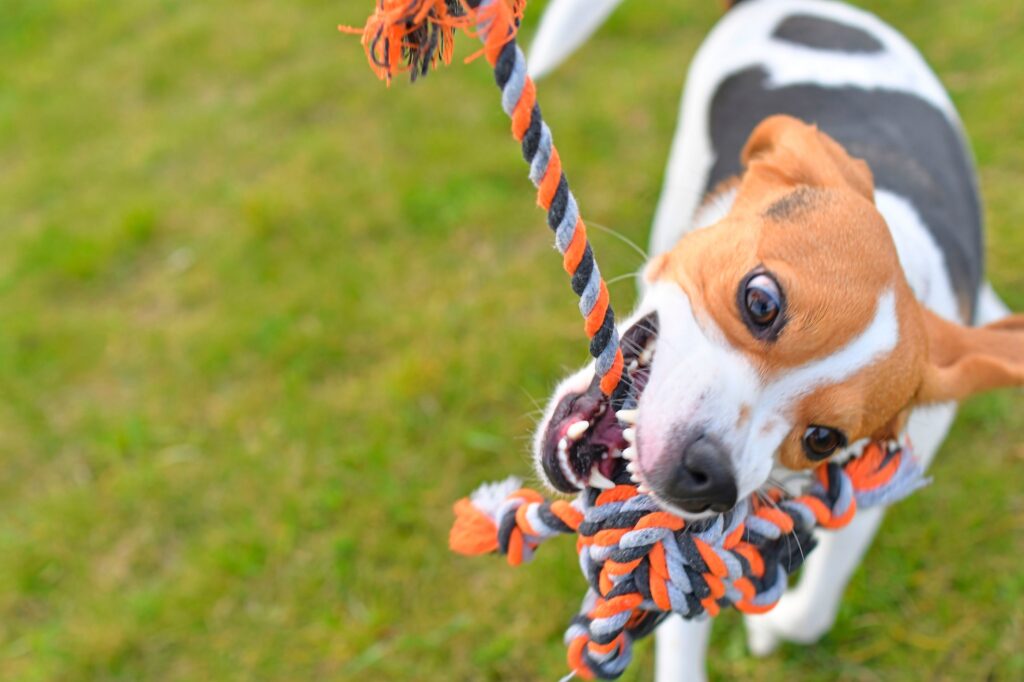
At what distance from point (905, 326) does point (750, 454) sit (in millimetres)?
570

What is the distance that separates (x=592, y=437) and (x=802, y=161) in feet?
3.36

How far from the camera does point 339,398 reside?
4.11 m

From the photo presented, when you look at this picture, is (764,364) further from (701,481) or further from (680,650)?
(680,650)

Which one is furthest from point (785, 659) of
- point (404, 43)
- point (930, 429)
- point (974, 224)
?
point (404, 43)

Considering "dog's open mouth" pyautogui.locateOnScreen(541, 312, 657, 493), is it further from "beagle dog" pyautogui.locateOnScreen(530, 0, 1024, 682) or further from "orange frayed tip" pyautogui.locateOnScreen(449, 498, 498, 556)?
"orange frayed tip" pyautogui.locateOnScreen(449, 498, 498, 556)

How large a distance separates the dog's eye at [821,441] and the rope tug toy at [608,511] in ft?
0.14

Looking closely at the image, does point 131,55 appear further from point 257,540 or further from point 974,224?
point 974,224

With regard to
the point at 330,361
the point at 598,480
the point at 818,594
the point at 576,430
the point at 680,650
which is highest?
the point at 576,430

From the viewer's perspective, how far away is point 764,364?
2.09m

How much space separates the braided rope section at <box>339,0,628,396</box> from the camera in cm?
148

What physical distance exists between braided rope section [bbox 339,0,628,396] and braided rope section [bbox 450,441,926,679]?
0.51 meters

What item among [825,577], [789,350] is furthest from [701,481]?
[825,577]

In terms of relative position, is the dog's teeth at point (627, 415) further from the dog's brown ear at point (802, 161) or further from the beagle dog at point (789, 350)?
the dog's brown ear at point (802, 161)

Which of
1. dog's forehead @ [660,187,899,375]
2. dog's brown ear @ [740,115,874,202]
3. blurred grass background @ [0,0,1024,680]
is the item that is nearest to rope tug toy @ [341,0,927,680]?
dog's forehead @ [660,187,899,375]
